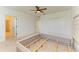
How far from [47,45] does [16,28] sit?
0.66 metres

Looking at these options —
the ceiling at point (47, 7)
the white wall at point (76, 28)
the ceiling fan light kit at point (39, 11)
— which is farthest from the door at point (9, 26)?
the white wall at point (76, 28)

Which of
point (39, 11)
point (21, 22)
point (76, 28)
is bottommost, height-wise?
point (76, 28)

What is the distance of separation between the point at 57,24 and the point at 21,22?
0.69m

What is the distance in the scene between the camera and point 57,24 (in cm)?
184

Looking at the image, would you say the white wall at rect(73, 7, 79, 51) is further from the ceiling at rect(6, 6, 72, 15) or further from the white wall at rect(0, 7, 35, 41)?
the white wall at rect(0, 7, 35, 41)

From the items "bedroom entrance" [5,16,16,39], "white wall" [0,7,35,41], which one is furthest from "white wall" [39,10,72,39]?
"bedroom entrance" [5,16,16,39]

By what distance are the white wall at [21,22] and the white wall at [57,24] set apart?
197mm

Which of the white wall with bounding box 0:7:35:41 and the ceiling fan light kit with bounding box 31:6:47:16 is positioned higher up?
the ceiling fan light kit with bounding box 31:6:47:16

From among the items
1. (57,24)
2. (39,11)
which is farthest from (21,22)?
(57,24)

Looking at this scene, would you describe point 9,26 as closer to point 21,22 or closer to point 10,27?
point 10,27

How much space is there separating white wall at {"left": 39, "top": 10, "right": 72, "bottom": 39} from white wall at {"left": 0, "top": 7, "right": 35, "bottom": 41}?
0.20 m

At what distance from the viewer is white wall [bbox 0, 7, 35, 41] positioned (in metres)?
1.73
